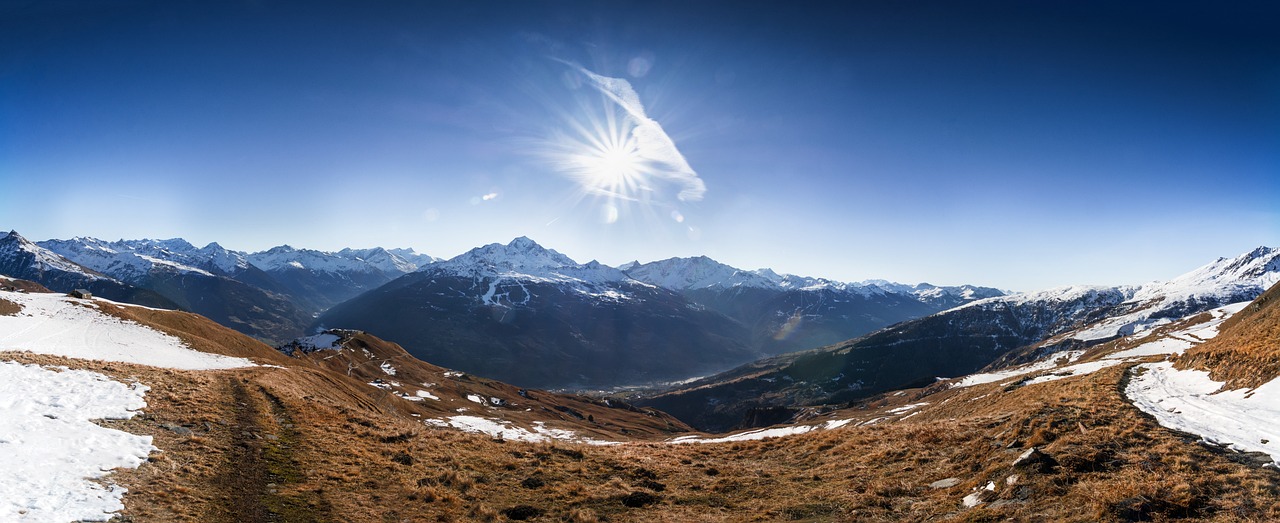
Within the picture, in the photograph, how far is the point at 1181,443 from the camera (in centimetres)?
1480

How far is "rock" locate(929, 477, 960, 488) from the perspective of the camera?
50.3 ft

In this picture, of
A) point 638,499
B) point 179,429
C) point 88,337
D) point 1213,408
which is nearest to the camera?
point 638,499

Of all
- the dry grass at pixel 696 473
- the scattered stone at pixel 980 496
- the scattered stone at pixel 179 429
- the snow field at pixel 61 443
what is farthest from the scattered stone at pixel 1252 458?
the scattered stone at pixel 179 429

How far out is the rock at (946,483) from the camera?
50.3ft

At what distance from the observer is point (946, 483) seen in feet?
51.1

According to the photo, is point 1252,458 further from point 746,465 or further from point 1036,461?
point 746,465

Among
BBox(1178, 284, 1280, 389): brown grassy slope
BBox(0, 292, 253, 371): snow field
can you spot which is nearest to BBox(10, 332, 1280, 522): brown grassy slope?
BBox(1178, 284, 1280, 389): brown grassy slope

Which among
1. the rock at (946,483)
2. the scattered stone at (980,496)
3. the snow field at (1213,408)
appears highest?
the snow field at (1213,408)

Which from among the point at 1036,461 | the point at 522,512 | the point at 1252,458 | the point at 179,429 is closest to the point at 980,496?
the point at 1036,461

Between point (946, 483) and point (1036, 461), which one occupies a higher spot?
point (1036, 461)

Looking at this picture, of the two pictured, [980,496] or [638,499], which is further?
[638,499]

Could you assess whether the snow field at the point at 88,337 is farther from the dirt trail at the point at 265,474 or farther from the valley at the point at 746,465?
the dirt trail at the point at 265,474

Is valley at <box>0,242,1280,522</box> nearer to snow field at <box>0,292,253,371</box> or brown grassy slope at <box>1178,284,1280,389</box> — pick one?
brown grassy slope at <box>1178,284,1280,389</box>

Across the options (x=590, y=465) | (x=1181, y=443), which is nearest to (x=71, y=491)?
(x=590, y=465)
